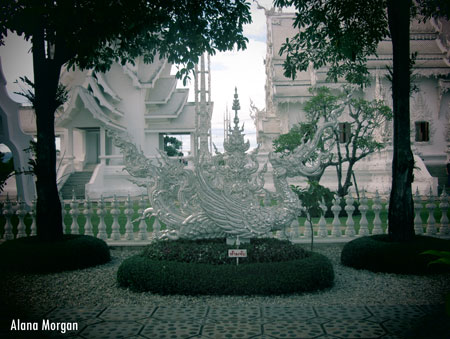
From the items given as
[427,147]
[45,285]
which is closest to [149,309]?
[45,285]

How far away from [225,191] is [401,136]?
10.8ft

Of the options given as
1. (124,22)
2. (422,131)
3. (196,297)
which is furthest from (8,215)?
(422,131)

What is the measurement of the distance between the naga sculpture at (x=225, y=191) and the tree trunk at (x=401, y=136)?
4.56ft

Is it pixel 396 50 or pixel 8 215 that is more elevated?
pixel 396 50

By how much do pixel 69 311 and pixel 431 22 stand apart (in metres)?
29.8

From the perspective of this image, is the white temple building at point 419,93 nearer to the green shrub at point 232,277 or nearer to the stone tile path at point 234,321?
the green shrub at point 232,277

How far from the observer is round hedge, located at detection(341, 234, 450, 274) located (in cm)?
642

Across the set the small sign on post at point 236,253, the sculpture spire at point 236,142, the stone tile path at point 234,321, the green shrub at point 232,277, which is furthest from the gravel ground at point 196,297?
the sculpture spire at point 236,142

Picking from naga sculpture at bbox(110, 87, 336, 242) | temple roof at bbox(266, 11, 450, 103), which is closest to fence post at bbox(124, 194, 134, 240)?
naga sculpture at bbox(110, 87, 336, 242)

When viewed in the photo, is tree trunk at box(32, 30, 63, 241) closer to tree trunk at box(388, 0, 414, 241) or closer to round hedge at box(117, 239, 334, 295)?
round hedge at box(117, 239, 334, 295)

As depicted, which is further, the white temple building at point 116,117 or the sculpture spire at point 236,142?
the white temple building at point 116,117

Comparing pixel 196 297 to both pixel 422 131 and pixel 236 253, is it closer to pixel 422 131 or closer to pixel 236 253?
pixel 236 253

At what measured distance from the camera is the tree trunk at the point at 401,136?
22.5 ft

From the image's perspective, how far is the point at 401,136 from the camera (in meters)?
6.96
